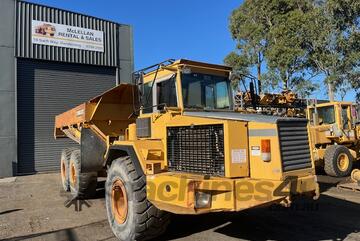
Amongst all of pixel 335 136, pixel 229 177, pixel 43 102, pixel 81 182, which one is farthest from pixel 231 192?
pixel 43 102

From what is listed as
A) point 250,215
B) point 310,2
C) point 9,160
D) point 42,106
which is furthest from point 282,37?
point 250,215

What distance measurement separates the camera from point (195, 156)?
6043 mm

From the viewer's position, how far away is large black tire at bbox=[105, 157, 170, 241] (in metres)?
6.28

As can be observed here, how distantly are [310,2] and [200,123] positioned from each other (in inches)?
933

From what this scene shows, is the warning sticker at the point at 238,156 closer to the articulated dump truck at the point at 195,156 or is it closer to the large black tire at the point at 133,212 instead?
the articulated dump truck at the point at 195,156

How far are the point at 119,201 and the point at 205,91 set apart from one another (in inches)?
99.0

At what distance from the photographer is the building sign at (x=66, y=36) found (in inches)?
750

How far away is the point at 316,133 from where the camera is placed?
582 inches

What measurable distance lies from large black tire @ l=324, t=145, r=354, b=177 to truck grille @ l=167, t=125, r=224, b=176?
9399 millimetres

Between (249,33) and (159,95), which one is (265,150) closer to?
(159,95)

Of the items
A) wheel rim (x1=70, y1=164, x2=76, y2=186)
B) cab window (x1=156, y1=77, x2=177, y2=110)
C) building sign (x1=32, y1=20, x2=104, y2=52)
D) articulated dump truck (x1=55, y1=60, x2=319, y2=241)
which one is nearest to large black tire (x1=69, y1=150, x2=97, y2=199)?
wheel rim (x1=70, y1=164, x2=76, y2=186)

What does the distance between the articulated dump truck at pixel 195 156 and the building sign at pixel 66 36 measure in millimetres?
12898

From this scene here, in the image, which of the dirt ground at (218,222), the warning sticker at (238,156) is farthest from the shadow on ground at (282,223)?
the warning sticker at (238,156)

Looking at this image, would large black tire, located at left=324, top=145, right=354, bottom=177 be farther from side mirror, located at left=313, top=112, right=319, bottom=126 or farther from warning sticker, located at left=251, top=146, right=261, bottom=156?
warning sticker, located at left=251, top=146, right=261, bottom=156
